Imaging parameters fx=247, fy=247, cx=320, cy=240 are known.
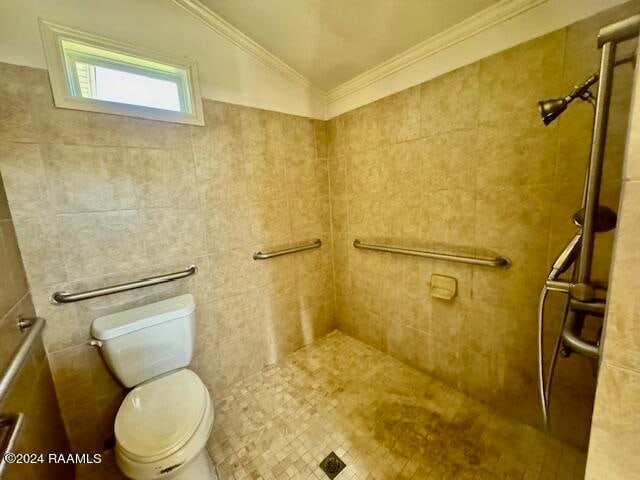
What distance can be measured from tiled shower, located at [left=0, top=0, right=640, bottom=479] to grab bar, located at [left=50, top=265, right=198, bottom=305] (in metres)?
0.04

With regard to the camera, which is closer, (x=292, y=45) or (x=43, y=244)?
(x=43, y=244)

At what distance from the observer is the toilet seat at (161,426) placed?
36.8 inches

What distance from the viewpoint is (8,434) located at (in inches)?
24.8

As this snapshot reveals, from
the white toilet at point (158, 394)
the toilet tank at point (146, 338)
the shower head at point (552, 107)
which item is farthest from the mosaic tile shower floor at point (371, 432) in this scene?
the shower head at point (552, 107)

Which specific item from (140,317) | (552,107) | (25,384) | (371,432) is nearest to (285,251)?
(140,317)

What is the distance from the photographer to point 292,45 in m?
1.60

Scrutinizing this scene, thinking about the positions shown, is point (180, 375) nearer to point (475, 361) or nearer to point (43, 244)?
point (43, 244)

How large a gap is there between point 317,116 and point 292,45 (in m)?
0.53

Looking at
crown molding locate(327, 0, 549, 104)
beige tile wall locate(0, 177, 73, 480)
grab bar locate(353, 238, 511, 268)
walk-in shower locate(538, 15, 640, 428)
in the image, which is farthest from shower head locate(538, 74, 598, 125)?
beige tile wall locate(0, 177, 73, 480)

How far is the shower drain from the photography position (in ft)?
3.94

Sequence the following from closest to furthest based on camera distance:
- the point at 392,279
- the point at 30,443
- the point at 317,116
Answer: the point at 30,443, the point at 392,279, the point at 317,116

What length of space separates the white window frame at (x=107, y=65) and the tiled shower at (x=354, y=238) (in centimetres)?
5

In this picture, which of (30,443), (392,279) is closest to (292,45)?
(392,279)

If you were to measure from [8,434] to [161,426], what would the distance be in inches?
20.7
